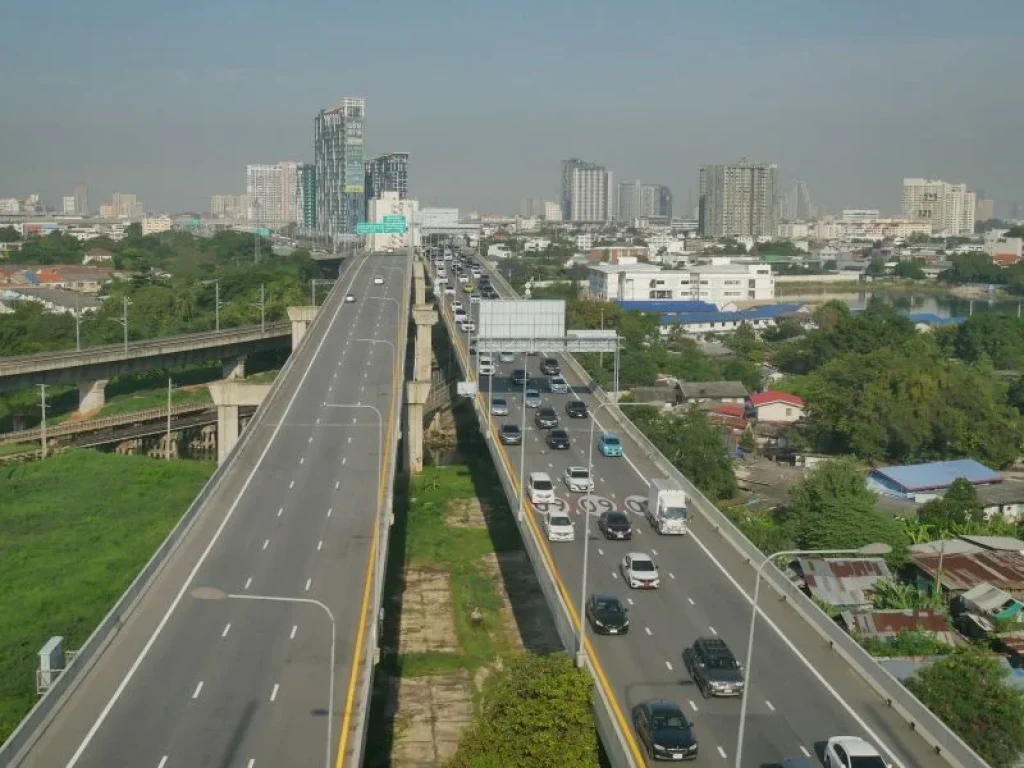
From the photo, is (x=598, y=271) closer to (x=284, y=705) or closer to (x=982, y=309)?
(x=982, y=309)

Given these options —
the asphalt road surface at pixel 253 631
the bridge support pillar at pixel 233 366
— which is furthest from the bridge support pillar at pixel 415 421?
the bridge support pillar at pixel 233 366

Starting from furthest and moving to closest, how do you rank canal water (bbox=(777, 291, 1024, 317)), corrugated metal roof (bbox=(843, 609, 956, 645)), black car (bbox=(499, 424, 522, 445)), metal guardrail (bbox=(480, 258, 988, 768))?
canal water (bbox=(777, 291, 1024, 317)), black car (bbox=(499, 424, 522, 445)), corrugated metal roof (bbox=(843, 609, 956, 645)), metal guardrail (bbox=(480, 258, 988, 768))

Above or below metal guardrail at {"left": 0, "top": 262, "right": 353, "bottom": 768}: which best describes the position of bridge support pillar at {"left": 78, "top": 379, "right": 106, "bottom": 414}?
below

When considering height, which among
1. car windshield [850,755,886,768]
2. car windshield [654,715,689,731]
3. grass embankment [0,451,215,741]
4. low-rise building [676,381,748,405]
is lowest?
grass embankment [0,451,215,741]

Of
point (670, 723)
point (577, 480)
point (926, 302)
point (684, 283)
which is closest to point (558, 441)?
point (577, 480)

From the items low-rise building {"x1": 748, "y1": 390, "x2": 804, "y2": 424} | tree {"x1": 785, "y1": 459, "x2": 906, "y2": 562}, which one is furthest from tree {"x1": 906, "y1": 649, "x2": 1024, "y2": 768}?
low-rise building {"x1": 748, "y1": 390, "x2": 804, "y2": 424}

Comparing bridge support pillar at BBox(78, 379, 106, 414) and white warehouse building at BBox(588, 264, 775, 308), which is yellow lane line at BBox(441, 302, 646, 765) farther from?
white warehouse building at BBox(588, 264, 775, 308)
